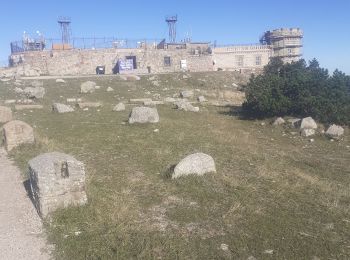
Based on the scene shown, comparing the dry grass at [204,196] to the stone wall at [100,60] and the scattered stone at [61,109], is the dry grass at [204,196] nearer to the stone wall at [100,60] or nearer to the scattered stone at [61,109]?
the scattered stone at [61,109]

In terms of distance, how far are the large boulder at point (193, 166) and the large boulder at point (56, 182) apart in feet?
8.60

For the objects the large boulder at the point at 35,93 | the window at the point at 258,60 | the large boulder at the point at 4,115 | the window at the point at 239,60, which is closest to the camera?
the large boulder at the point at 4,115

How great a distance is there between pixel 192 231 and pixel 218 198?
167 cm

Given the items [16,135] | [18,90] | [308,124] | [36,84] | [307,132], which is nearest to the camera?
[16,135]

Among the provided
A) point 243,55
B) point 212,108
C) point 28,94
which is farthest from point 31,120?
point 243,55

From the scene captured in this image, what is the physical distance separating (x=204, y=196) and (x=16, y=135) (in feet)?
24.4

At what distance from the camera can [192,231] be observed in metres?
7.14

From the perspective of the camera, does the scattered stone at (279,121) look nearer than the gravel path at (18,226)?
No

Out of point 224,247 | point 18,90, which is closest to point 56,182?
point 224,247

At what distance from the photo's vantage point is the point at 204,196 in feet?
28.7

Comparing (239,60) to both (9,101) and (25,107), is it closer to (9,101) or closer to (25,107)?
(9,101)

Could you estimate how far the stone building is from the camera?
4859 centimetres

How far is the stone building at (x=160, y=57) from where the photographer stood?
159ft

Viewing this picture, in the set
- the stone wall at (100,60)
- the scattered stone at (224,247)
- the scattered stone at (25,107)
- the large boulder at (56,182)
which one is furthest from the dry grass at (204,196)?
the stone wall at (100,60)
